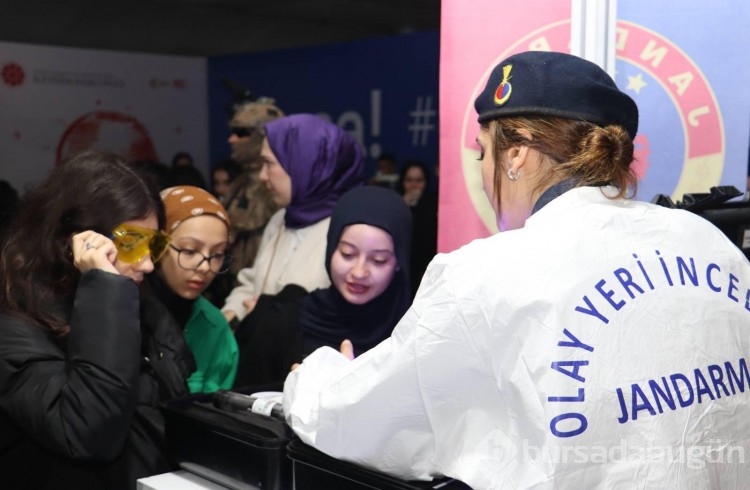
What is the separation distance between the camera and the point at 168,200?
2426 millimetres

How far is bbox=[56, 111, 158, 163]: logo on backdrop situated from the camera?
298 inches

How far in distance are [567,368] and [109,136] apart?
7.28 metres

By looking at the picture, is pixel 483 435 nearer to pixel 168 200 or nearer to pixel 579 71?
pixel 579 71

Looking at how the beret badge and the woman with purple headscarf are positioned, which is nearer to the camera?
the beret badge

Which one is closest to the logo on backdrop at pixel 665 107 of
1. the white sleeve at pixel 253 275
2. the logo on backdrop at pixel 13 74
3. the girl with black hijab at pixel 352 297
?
the girl with black hijab at pixel 352 297

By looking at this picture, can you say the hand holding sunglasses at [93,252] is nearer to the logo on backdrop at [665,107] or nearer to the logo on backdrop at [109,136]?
the logo on backdrop at [665,107]

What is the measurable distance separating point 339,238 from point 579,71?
117cm

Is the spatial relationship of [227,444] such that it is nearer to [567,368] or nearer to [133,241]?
[133,241]

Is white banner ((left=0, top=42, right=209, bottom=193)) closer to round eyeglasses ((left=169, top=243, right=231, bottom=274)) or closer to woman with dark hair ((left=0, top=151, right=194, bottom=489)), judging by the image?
round eyeglasses ((left=169, top=243, right=231, bottom=274))

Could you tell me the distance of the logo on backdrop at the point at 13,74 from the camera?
7070mm

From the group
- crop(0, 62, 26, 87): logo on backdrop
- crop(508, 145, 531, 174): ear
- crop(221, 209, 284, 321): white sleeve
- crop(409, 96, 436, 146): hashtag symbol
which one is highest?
crop(0, 62, 26, 87): logo on backdrop

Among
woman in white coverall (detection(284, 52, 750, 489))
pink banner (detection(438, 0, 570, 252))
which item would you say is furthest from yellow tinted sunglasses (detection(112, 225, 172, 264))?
pink banner (detection(438, 0, 570, 252))

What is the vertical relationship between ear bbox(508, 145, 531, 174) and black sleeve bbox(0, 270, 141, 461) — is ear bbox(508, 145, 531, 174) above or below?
above

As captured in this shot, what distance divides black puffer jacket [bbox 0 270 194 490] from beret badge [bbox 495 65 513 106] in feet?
2.41
